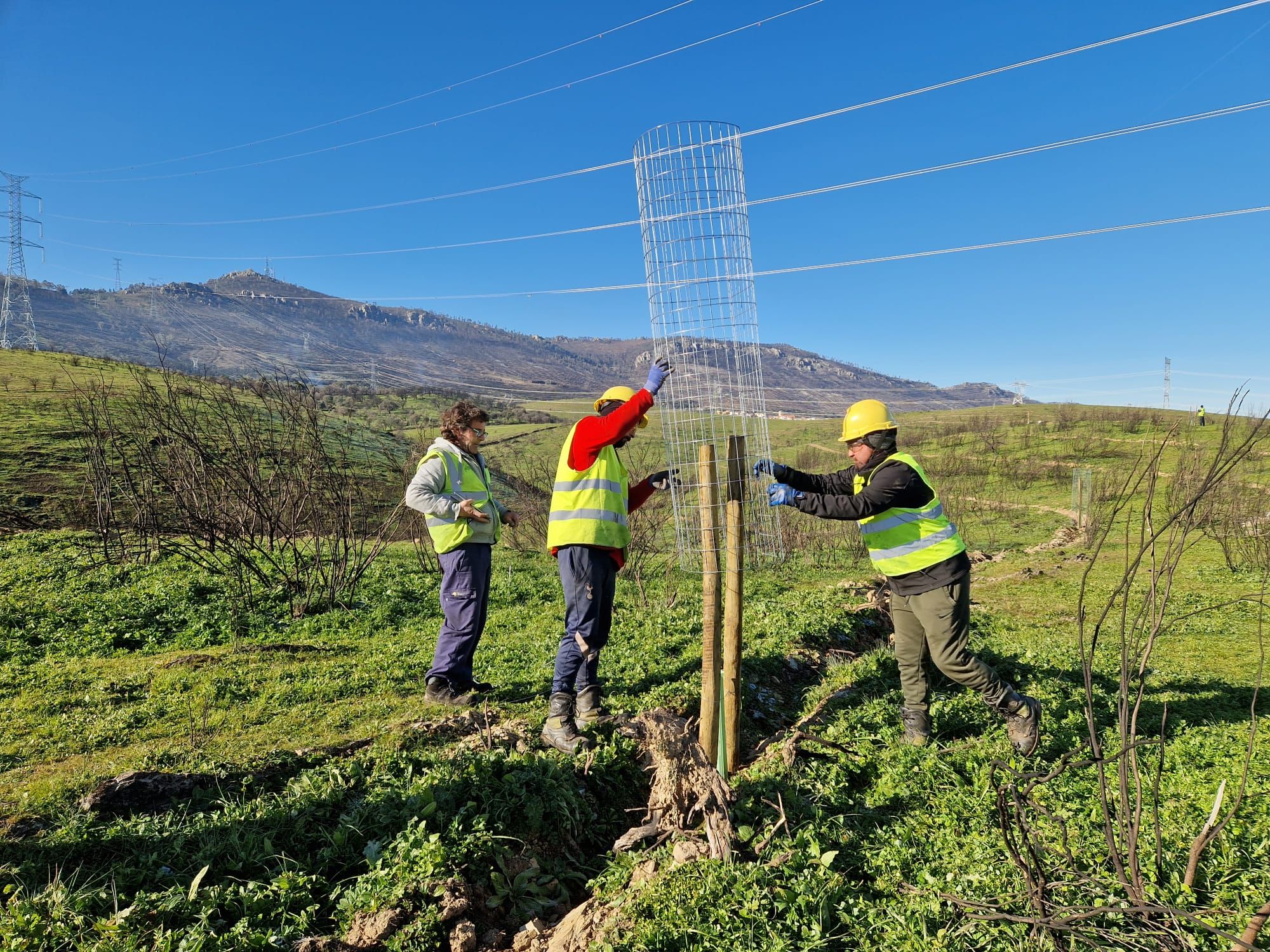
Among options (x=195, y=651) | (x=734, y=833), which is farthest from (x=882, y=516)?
(x=195, y=651)

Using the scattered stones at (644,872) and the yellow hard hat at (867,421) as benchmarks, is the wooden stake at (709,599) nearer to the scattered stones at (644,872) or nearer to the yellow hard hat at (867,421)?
the scattered stones at (644,872)

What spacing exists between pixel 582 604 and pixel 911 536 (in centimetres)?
243

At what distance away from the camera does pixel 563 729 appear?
5.07 m

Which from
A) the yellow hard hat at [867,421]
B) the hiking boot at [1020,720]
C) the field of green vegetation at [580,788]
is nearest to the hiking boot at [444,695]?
the field of green vegetation at [580,788]

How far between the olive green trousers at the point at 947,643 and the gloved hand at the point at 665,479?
A: 6.40ft

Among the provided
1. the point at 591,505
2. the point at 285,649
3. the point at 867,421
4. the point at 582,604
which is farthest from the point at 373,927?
the point at 285,649

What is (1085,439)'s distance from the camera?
38906 millimetres

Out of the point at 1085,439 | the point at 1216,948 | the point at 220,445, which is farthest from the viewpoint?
the point at 1085,439

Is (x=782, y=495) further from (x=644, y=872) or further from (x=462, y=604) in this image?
(x=462, y=604)

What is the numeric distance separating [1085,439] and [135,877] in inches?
1775

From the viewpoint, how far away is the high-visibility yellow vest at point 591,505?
204 inches

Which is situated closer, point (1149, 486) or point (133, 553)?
point (1149, 486)

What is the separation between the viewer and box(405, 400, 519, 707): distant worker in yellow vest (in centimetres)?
596

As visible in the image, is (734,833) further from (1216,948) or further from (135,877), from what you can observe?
(135,877)
